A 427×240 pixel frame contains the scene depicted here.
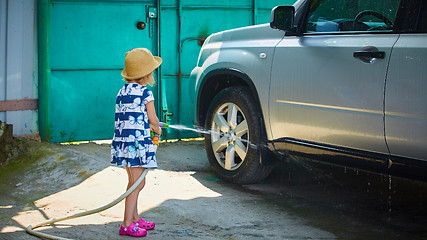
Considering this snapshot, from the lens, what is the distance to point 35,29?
814 cm

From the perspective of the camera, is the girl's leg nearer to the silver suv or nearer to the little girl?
the little girl

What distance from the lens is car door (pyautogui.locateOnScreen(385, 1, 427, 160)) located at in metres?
4.24

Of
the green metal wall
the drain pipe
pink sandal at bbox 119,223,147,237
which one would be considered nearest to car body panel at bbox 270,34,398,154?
pink sandal at bbox 119,223,147,237

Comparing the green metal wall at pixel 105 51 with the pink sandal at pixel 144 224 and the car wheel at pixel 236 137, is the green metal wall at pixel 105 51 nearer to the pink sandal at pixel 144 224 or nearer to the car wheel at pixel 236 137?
the car wheel at pixel 236 137

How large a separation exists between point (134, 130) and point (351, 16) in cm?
214

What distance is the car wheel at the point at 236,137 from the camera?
599 centimetres

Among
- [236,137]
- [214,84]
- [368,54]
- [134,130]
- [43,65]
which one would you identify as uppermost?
[43,65]

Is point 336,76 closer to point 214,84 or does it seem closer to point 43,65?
point 214,84

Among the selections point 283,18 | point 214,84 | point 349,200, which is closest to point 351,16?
point 283,18

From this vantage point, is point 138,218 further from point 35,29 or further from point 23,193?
point 35,29

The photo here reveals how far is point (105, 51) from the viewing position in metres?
8.63

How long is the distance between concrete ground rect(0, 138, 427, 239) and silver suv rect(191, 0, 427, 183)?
50cm

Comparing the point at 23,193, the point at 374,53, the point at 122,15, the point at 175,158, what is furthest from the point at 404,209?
the point at 122,15

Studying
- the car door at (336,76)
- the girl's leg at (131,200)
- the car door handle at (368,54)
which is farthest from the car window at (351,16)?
the girl's leg at (131,200)
